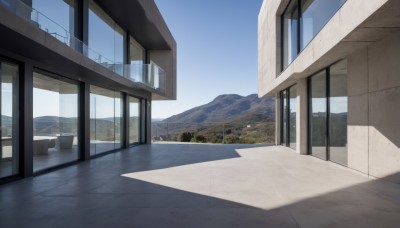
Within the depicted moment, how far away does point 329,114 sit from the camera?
395 inches

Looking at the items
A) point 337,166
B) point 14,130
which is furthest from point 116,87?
point 337,166

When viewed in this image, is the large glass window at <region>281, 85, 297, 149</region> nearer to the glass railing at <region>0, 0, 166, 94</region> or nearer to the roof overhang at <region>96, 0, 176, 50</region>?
the glass railing at <region>0, 0, 166, 94</region>

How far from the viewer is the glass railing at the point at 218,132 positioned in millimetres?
20969

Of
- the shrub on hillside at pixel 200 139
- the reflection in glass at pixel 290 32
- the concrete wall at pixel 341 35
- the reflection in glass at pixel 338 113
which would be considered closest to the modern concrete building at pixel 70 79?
the shrub on hillside at pixel 200 139

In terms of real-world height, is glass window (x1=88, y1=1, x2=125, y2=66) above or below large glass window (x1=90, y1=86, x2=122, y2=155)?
above

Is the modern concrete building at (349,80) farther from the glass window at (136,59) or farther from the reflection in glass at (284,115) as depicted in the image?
the glass window at (136,59)

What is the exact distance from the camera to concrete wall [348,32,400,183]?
6383 mm

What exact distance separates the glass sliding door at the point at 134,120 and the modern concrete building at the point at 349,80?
8407mm

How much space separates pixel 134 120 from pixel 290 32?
388 inches

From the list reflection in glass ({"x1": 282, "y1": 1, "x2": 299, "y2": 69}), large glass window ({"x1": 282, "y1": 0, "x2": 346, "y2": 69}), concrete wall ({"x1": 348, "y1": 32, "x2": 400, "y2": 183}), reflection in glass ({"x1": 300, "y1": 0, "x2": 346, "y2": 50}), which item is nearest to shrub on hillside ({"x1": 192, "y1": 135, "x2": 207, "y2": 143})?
large glass window ({"x1": 282, "y1": 0, "x2": 346, "y2": 69})

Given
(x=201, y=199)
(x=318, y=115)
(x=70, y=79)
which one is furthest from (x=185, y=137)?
(x=201, y=199)

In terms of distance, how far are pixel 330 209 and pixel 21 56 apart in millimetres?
7559

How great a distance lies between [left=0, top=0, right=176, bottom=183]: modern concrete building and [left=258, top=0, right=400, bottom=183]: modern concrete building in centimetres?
668

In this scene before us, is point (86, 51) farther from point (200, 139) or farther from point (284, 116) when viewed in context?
point (200, 139)
